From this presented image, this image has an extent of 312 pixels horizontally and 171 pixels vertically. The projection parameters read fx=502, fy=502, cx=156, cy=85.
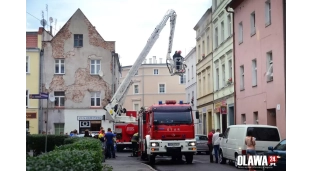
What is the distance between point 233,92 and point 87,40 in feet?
17.5

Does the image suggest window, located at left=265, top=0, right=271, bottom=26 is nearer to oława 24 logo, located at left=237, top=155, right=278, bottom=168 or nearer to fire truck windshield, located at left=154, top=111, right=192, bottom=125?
oława 24 logo, located at left=237, top=155, right=278, bottom=168

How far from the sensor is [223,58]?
1448cm

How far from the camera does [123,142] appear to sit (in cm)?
2952

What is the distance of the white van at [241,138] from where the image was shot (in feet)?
42.7

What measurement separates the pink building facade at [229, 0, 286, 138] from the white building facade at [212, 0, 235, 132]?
214 mm

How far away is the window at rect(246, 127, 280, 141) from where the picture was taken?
13.1 meters

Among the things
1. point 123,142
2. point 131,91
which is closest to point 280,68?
point 131,91

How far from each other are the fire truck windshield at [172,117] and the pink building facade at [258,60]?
442 centimetres

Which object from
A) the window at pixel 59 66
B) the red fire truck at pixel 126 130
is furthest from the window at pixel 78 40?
the red fire truck at pixel 126 130

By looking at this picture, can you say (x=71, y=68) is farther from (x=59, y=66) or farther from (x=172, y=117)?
(x=172, y=117)

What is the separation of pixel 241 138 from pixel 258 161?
6784 mm

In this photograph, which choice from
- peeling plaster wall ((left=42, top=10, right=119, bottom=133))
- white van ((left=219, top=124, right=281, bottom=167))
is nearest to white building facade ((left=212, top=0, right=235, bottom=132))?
white van ((left=219, top=124, right=281, bottom=167))
